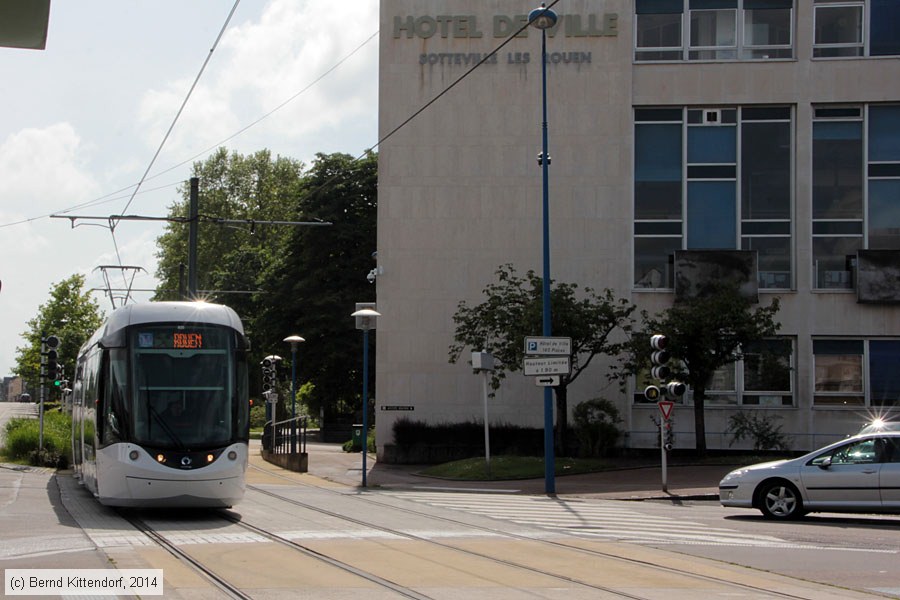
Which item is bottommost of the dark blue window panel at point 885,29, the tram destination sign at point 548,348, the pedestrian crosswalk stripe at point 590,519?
the pedestrian crosswalk stripe at point 590,519

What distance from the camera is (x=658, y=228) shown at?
34594 mm

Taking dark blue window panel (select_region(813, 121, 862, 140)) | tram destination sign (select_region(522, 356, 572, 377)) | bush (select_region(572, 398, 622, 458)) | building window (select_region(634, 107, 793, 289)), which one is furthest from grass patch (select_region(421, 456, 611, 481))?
dark blue window panel (select_region(813, 121, 862, 140))

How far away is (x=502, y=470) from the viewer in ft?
92.7

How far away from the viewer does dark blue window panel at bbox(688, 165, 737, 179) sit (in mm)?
34344

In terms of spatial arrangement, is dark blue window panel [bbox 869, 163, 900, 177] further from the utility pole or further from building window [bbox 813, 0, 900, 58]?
the utility pole

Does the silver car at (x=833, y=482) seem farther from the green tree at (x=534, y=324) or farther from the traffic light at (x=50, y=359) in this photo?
the traffic light at (x=50, y=359)

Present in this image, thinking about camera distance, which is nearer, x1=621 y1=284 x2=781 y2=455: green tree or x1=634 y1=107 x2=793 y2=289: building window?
x1=621 y1=284 x2=781 y2=455: green tree

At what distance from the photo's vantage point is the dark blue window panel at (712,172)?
34.3 meters

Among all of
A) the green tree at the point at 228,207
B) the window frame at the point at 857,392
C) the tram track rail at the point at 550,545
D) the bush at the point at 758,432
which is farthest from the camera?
the green tree at the point at 228,207

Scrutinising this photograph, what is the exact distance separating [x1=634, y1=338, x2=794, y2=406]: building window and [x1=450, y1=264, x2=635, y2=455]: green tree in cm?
352

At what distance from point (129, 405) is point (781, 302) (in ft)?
76.5

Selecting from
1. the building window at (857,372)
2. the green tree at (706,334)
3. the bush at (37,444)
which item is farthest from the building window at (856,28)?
the bush at (37,444)

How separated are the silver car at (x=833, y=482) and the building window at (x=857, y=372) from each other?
1636cm

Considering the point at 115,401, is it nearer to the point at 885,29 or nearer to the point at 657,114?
the point at 657,114
